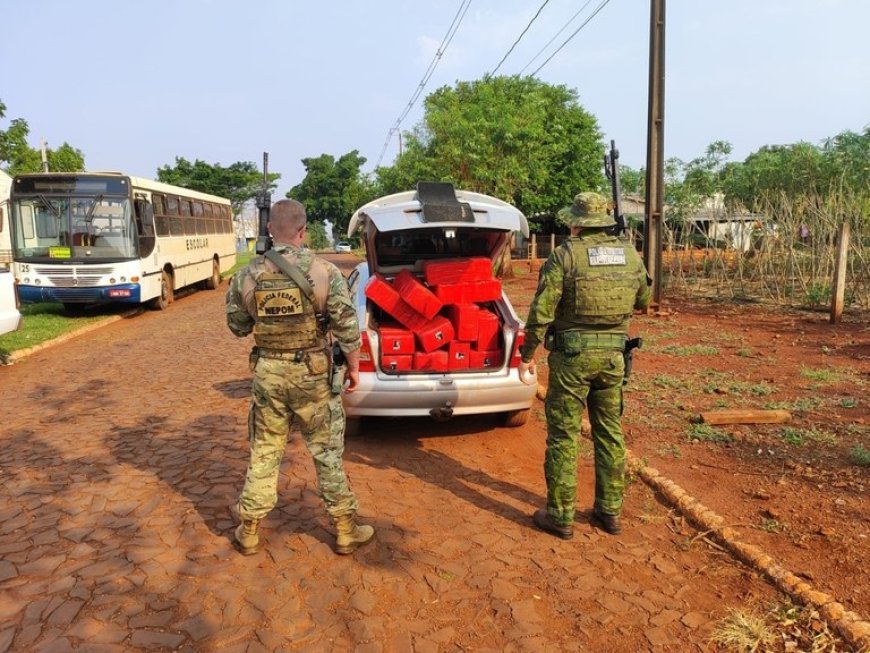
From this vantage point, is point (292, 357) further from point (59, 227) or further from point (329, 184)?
point (329, 184)

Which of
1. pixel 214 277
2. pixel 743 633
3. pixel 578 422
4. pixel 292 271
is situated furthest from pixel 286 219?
pixel 214 277

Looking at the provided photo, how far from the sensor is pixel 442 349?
16.7 feet

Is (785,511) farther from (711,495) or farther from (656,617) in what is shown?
(656,617)

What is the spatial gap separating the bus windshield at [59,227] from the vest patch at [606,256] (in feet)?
37.5

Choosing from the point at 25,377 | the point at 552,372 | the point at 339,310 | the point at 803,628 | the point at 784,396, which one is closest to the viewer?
the point at 803,628

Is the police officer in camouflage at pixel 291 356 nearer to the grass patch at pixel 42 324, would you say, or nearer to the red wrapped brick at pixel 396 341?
the red wrapped brick at pixel 396 341

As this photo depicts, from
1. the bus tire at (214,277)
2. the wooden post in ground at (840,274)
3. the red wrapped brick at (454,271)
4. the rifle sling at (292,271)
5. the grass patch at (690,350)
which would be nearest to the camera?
the rifle sling at (292,271)

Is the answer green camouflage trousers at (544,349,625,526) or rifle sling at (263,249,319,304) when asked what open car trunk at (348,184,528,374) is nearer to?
green camouflage trousers at (544,349,625,526)

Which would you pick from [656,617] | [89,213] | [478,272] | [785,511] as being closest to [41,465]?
[478,272]

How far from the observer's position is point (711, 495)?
3943mm

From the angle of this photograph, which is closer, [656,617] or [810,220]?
[656,617]

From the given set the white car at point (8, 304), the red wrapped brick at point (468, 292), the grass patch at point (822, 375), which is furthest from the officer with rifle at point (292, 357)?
the white car at point (8, 304)

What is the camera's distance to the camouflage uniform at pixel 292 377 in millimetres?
3145

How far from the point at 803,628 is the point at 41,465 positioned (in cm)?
495
